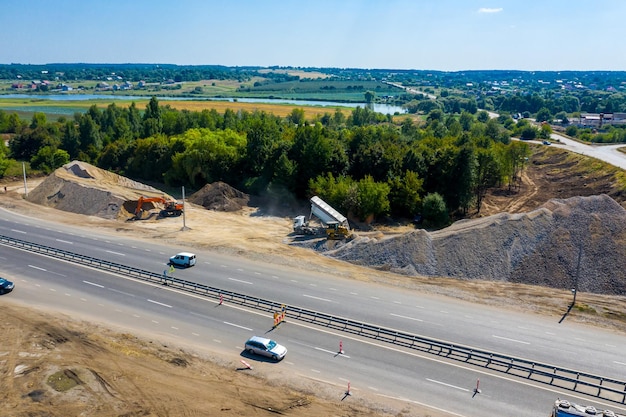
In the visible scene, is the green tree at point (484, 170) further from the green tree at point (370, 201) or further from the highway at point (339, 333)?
the highway at point (339, 333)

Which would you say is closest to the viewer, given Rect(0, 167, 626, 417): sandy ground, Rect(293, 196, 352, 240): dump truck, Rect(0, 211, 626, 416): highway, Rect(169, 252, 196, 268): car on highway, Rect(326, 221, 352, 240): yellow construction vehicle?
Rect(0, 167, 626, 417): sandy ground

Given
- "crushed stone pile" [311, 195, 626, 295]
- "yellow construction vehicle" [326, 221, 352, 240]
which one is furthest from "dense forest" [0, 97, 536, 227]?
"crushed stone pile" [311, 195, 626, 295]

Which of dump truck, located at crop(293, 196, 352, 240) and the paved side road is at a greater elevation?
the paved side road

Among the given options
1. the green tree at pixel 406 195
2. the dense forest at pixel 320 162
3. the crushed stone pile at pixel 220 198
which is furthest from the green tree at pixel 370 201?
the crushed stone pile at pixel 220 198

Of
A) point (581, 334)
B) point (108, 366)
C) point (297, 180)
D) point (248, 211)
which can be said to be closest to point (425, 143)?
point (297, 180)

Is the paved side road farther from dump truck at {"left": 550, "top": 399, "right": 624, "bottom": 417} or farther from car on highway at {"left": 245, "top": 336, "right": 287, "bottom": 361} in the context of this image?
car on highway at {"left": 245, "top": 336, "right": 287, "bottom": 361}

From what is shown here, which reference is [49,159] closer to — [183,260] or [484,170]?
[183,260]

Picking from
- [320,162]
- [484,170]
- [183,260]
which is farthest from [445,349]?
[320,162]

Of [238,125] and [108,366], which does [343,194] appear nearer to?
[108,366]
